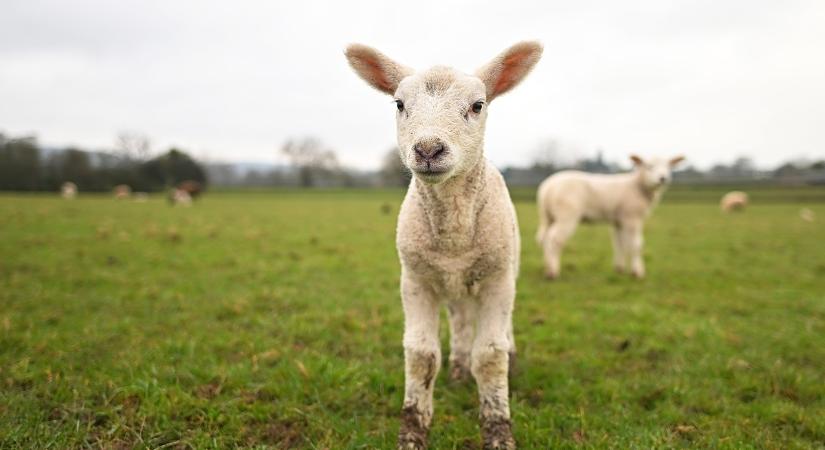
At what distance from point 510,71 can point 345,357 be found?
3131mm

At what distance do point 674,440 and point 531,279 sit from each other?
18.6ft

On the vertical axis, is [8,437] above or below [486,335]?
below

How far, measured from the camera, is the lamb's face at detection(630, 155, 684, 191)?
9.88m

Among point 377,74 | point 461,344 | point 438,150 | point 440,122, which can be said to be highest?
point 377,74

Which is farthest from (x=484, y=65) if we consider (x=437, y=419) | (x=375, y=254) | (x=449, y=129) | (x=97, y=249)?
(x=97, y=249)

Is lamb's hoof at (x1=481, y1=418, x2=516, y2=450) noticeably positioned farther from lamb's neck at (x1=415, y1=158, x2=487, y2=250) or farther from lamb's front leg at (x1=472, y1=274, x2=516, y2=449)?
lamb's neck at (x1=415, y1=158, x2=487, y2=250)

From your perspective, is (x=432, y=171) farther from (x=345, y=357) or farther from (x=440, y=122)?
→ (x=345, y=357)

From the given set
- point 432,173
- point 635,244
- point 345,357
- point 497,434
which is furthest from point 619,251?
point 432,173

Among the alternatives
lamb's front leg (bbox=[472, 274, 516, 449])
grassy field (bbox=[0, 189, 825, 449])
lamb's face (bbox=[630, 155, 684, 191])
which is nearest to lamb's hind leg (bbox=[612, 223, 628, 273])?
grassy field (bbox=[0, 189, 825, 449])

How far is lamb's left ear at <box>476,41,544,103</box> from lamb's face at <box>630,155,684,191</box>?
7660 millimetres

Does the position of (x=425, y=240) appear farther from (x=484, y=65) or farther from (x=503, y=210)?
(x=484, y=65)

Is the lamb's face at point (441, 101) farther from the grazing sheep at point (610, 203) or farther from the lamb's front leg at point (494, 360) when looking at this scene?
the grazing sheep at point (610, 203)

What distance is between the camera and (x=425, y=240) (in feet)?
10.9

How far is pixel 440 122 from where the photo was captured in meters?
2.93
